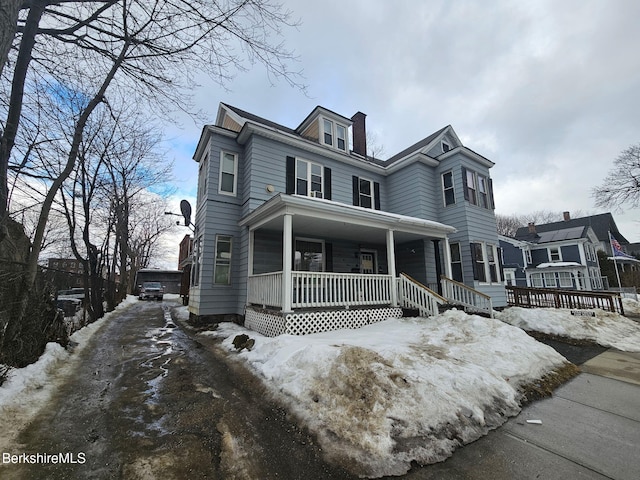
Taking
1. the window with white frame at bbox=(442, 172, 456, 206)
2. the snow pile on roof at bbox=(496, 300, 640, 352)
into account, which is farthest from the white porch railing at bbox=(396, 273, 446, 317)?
the window with white frame at bbox=(442, 172, 456, 206)

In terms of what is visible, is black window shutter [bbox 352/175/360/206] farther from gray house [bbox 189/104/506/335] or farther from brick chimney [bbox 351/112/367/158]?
brick chimney [bbox 351/112/367/158]

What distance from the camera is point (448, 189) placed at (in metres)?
12.4

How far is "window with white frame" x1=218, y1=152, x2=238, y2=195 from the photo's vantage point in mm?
9945

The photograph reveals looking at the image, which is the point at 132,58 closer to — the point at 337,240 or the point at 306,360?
the point at 306,360

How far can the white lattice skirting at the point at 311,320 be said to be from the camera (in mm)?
6809

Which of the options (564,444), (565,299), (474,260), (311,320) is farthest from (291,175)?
(565,299)

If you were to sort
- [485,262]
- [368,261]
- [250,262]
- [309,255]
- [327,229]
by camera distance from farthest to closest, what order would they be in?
[368,261] < [485,262] < [309,255] < [327,229] < [250,262]

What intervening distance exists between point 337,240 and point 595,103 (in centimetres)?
Answer: 1642

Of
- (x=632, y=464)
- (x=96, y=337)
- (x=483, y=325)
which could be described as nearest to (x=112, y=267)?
(x=96, y=337)

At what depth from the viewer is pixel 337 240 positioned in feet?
35.8

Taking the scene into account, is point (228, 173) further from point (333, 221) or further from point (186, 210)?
point (333, 221)

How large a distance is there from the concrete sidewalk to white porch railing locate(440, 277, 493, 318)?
16.6ft

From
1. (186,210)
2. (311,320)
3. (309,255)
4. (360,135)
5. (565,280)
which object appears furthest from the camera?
(565,280)

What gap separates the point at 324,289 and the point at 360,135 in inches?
391
